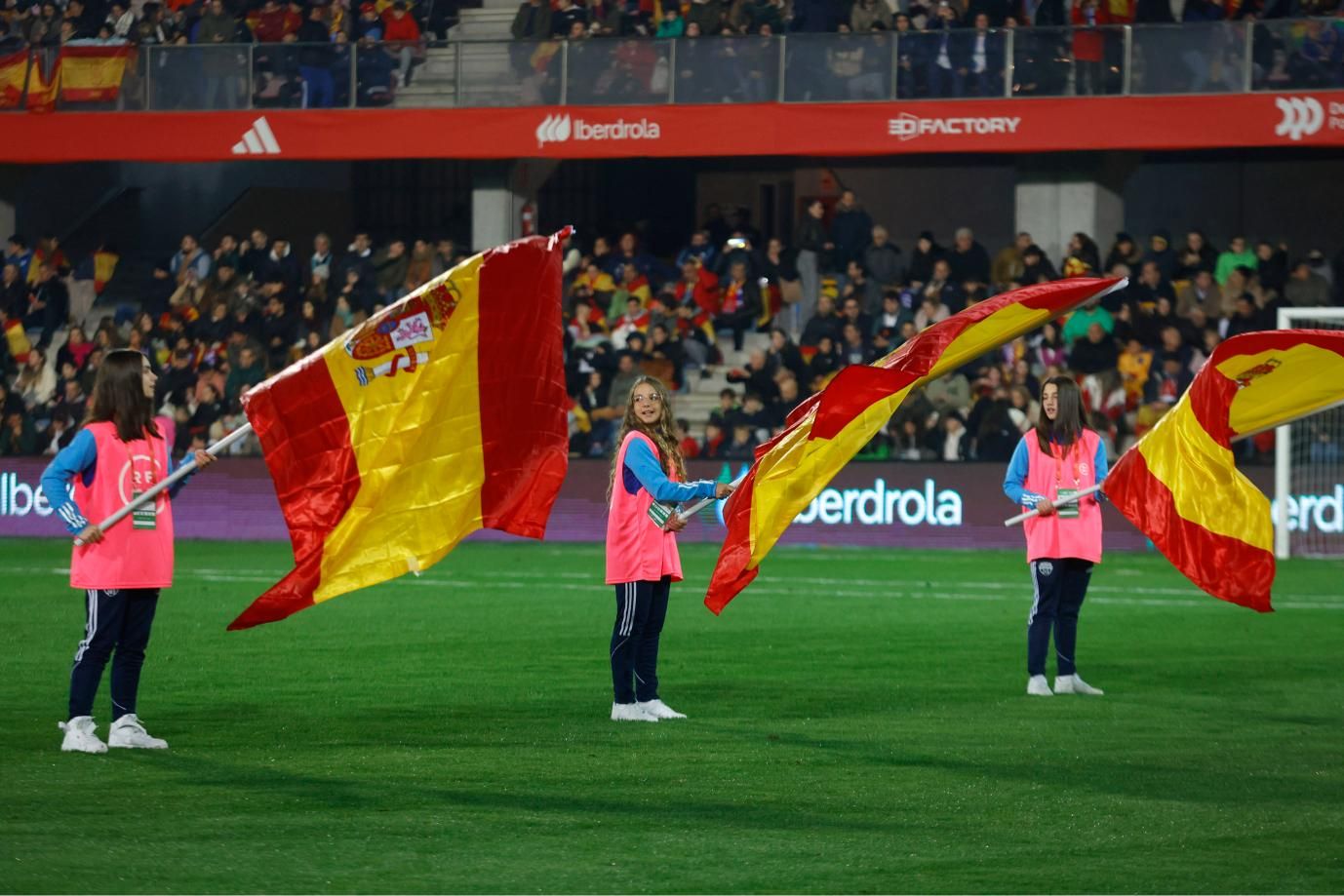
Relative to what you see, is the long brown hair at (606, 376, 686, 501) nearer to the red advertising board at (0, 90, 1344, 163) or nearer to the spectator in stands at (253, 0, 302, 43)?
the red advertising board at (0, 90, 1344, 163)

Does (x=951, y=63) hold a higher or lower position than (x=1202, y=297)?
higher

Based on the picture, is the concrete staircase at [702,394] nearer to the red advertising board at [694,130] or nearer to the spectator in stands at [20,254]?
the red advertising board at [694,130]

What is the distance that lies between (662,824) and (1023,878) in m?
1.57

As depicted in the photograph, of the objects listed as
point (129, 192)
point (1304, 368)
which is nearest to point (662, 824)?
point (1304, 368)

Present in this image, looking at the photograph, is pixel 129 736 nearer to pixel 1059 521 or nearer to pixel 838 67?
pixel 1059 521

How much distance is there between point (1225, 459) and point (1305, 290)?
1542 cm

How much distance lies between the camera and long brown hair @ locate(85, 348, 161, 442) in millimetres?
9938

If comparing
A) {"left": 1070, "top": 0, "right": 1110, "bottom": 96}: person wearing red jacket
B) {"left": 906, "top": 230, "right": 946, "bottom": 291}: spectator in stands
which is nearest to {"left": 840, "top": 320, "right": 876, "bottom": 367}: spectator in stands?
{"left": 906, "top": 230, "right": 946, "bottom": 291}: spectator in stands

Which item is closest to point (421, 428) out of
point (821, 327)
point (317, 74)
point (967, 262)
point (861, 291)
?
point (821, 327)

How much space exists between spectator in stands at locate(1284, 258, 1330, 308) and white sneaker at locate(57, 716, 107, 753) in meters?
19.3

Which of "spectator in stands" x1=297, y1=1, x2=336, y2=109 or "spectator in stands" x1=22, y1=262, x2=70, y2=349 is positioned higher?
"spectator in stands" x1=297, y1=1, x2=336, y2=109

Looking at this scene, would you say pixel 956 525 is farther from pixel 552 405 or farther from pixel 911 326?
pixel 552 405

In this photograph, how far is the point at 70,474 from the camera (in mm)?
9859

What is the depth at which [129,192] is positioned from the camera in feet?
119
